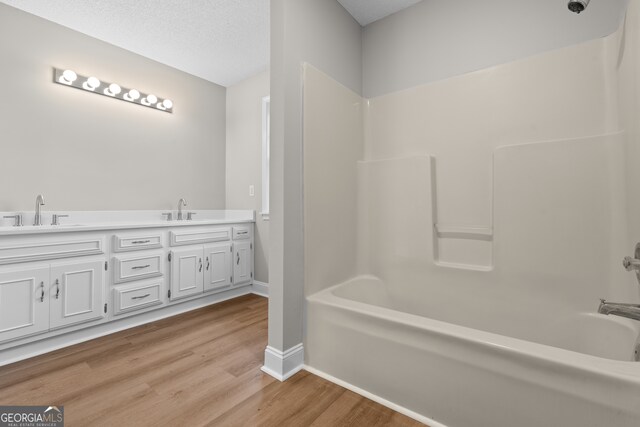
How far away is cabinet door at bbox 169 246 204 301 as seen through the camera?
2.48 m

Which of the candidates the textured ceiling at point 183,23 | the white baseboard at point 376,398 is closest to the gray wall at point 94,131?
the textured ceiling at point 183,23

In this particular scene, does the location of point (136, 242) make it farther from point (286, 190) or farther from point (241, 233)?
point (286, 190)

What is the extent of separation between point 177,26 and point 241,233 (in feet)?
6.23

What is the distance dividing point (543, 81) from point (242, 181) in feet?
9.02

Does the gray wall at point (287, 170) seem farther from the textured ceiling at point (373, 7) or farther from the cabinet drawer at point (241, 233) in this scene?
the cabinet drawer at point (241, 233)

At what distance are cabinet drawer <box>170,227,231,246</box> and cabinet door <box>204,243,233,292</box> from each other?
70 mm

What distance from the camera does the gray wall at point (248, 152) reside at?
3094 mm

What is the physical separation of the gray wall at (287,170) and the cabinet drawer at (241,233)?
1.44m

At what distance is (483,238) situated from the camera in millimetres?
1732

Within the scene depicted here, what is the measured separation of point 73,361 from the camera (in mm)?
1719

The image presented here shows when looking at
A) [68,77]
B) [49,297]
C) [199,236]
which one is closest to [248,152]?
[199,236]

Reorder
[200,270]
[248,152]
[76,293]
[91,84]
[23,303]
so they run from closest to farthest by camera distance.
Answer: [23,303]
[76,293]
[91,84]
[200,270]
[248,152]

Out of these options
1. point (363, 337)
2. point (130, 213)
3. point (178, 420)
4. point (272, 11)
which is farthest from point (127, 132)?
point (363, 337)

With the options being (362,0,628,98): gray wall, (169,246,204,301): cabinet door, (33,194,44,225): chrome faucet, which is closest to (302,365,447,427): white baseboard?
(169,246,204,301): cabinet door
